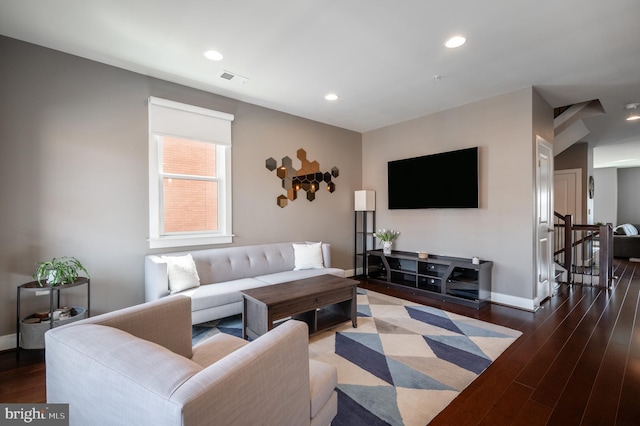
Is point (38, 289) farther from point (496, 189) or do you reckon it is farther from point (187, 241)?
A: point (496, 189)

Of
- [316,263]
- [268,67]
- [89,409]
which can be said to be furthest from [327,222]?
[89,409]

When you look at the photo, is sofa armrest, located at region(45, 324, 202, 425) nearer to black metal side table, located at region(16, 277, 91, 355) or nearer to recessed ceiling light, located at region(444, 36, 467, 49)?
black metal side table, located at region(16, 277, 91, 355)

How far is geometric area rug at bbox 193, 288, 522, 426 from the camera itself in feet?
5.90

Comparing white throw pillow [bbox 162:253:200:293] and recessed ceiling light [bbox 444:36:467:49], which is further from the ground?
recessed ceiling light [bbox 444:36:467:49]

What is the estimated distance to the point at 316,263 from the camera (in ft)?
13.4

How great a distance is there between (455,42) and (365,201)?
9.72 feet

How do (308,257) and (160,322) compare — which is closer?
(160,322)

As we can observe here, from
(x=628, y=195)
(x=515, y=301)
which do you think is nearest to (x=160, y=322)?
(x=515, y=301)

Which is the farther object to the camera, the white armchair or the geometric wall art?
the geometric wall art

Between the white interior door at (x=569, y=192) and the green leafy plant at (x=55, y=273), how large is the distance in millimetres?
8450

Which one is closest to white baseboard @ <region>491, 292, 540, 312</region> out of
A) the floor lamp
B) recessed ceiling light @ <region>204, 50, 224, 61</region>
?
the floor lamp

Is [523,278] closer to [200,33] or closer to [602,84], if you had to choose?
[602,84]

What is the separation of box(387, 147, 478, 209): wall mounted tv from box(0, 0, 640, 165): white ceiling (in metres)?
0.88

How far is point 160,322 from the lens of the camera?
1570 millimetres
